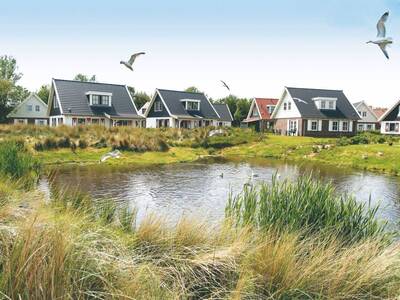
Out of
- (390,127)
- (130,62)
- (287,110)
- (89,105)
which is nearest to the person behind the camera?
(130,62)

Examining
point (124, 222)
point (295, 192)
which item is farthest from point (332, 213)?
point (124, 222)

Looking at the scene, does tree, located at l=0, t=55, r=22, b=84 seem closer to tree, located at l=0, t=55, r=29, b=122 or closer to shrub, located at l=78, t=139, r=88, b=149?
tree, located at l=0, t=55, r=29, b=122

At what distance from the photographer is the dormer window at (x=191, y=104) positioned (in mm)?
57312

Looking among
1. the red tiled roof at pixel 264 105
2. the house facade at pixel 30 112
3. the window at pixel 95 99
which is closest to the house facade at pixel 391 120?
the red tiled roof at pixel 264 105

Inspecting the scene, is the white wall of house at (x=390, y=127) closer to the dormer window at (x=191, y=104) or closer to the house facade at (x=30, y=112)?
the dormer window at (x=191, y=104)

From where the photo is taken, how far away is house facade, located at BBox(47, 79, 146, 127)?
49.2 meters

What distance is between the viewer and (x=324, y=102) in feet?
177

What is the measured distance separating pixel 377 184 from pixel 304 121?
1332 inches

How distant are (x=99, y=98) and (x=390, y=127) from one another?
3874 centimetres

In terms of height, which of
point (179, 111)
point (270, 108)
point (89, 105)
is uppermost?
point (270, 108)

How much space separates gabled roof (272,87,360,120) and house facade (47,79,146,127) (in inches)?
798

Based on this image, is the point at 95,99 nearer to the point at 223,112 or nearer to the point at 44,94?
the point at 223,112

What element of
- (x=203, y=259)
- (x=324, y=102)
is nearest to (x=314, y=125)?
(x=324, y=102)

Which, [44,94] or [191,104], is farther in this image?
[44,94]
